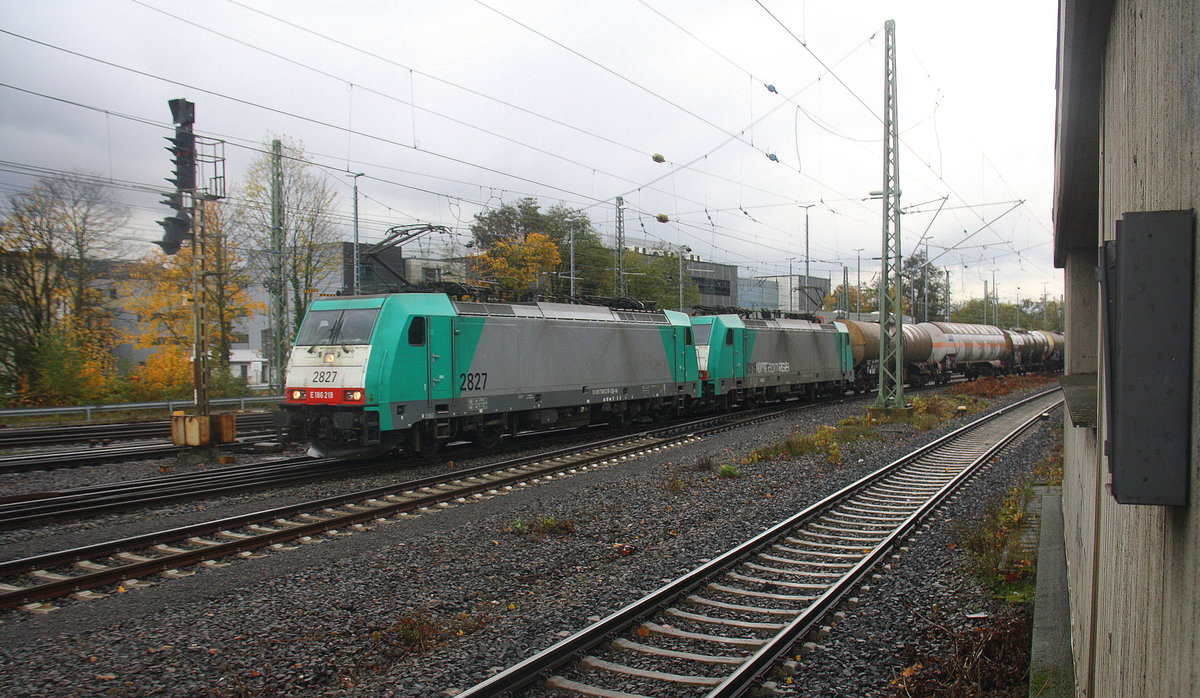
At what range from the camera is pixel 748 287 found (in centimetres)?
8944

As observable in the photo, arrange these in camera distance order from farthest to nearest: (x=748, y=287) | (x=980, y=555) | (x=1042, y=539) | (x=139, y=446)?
1. (x=748, y=287)
2. (x=139, y=446)
3. (x=1042, y=539)
4. (x=980, y=555)

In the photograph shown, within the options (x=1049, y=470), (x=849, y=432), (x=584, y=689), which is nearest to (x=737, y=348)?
(x=849, y=432)

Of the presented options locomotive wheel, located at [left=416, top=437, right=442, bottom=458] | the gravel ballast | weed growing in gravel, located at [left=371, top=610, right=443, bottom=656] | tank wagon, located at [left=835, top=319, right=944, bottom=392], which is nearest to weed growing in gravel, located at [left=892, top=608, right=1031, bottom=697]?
the gravel ballast

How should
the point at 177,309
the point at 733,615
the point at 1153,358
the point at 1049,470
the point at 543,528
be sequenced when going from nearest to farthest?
1. the point at 1153,358
2. the point at 733,615
3. the point at 543,528
4. the point at 1049,470
5. the point at 177,309

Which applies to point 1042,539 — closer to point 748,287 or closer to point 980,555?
point 980,555

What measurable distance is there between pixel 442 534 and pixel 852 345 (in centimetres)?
2721

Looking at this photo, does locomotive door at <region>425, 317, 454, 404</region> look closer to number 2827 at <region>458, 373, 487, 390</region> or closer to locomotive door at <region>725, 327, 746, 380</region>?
number 2827 at <region>458, 373, 487, 390</region>

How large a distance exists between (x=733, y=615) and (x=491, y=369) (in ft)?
30.6

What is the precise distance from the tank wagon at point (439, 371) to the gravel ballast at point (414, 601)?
1.96 meters

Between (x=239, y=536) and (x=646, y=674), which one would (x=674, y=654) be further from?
(x=239, y=536)

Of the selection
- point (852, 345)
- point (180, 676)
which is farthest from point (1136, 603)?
point (852, 345)

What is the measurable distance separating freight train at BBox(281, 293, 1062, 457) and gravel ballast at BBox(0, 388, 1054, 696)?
212 centimetres

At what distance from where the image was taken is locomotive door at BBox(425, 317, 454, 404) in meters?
13.6

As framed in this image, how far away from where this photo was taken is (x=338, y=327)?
1341 centimetres
